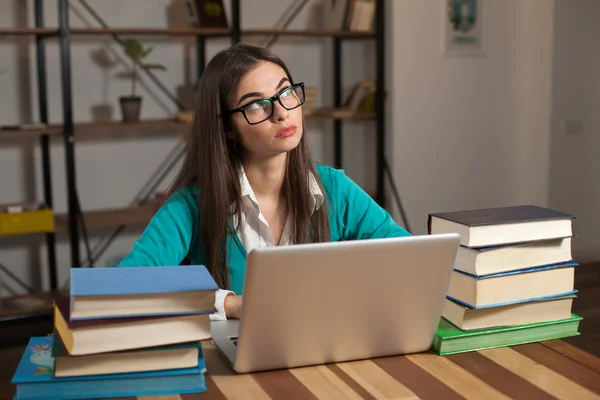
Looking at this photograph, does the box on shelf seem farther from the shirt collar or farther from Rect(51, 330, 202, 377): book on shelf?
Rect(51, 330, 202, 377): book on shelf

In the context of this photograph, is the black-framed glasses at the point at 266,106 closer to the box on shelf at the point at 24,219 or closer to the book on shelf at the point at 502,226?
the book on shelf at the point at 502,226

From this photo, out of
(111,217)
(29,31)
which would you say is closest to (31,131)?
(29,31)

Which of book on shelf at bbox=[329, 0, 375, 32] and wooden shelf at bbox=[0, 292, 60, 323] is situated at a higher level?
book on shelf at bbox=[329, 0, 375, 32]

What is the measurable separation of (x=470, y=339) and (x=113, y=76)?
293 cm

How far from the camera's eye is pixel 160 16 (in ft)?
13.1

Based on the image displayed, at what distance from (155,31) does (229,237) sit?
2021mm

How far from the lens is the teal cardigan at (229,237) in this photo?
1.78 m

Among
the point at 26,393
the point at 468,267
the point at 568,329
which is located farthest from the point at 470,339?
the point at 26,393

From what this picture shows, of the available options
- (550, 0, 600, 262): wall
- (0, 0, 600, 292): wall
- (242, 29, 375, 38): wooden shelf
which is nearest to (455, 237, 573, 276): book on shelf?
(242, 29, 375, 38): wooden shelf

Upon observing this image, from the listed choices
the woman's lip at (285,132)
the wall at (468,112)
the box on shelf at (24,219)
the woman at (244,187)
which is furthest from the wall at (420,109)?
the woman's lip at (285,132)

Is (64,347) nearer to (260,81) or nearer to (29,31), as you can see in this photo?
(260,81)

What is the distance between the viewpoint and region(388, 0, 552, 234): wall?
14.8ft

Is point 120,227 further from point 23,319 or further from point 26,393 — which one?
point 26,393

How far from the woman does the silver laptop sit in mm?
506
